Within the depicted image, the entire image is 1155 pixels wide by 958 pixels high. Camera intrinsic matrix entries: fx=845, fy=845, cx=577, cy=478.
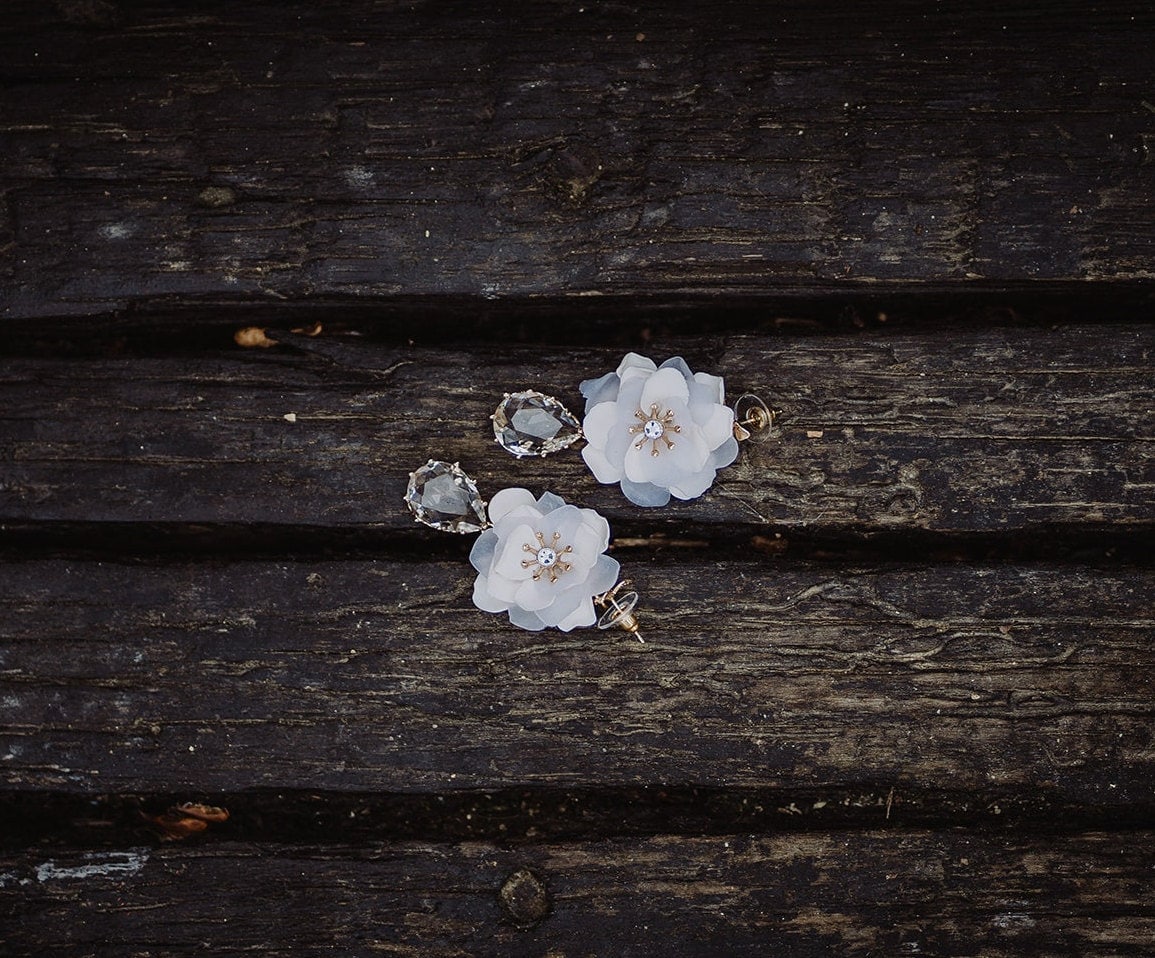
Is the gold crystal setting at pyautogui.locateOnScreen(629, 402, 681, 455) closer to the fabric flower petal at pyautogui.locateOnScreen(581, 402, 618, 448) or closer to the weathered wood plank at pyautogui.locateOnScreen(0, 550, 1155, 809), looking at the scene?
the fabric flower petal at pyautogui.locateOnScreen(581, 402, 618, 448)

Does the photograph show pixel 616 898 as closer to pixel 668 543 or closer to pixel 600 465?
pixel 668 543

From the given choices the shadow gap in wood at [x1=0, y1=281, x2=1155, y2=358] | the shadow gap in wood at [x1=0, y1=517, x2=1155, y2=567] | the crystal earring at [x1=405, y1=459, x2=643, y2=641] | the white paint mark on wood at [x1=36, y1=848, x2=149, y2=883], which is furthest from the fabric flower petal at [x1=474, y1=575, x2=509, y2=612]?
the white paint mark on wood at [x1=36, y1=848, x2=149, y2=883]

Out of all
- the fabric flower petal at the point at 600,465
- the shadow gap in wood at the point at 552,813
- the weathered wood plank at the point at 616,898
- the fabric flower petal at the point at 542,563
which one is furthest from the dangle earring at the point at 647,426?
the weathered wood plank at the point at 616,898

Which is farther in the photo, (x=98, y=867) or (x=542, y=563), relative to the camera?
(x=98, y=867)

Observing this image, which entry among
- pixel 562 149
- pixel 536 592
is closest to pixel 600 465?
pixel 536 592

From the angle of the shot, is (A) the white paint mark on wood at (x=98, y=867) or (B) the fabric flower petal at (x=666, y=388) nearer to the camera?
(B) the fabric flower petal at (x=666, y=388)

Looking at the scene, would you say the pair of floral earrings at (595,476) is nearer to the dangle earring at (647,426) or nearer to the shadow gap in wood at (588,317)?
the dangle earring at (647,426)

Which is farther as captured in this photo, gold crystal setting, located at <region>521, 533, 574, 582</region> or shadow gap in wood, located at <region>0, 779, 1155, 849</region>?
shadow gap in wood, located at <region>0, 779, 1155, 849</region>

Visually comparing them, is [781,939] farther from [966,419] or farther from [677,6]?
[677,6]
